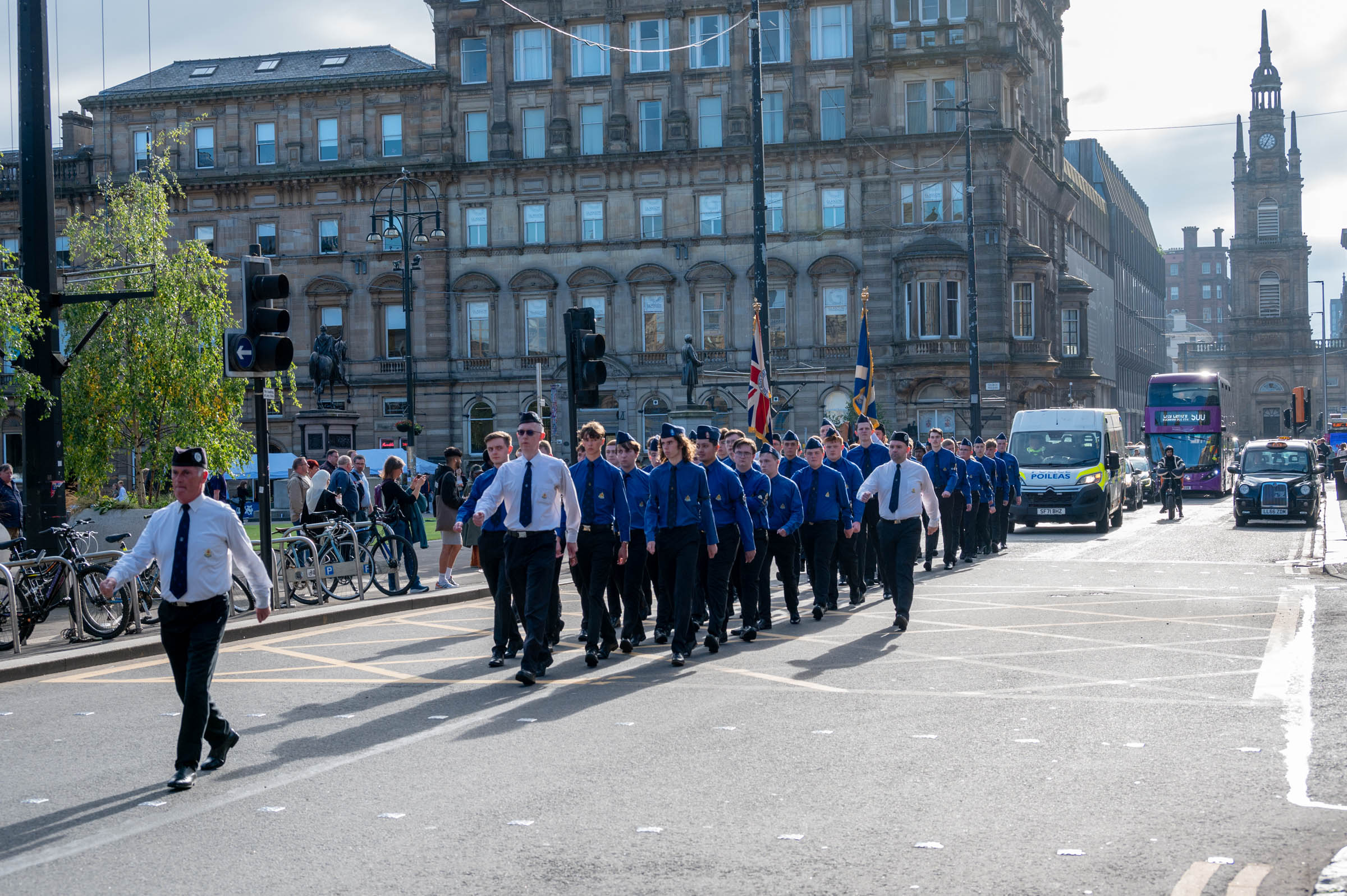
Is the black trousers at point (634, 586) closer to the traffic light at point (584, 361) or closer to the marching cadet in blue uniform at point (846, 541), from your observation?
the marching cadet in blue uniform at point (846, 541)

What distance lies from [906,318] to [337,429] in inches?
919

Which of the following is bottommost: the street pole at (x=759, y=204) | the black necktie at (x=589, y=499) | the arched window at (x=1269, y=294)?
the black necktie at (x=589, y=499)

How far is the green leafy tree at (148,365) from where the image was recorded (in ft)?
81.1

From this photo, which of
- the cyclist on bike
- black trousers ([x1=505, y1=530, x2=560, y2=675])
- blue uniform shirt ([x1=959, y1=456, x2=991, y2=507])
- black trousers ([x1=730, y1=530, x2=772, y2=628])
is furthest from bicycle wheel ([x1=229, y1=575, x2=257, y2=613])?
A: the cyclist on bike

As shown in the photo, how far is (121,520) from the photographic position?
61.9 feet

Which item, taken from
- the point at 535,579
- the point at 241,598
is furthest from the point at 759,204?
the point at 535,579

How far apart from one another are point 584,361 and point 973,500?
889 centimetres

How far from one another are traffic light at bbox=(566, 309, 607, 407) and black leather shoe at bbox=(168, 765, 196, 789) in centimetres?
914

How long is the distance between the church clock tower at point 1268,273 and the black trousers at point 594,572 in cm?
12288

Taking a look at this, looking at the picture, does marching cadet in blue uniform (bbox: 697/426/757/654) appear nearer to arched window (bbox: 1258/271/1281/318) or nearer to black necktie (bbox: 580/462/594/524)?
black necktie (bbox: 580/462/594/524)

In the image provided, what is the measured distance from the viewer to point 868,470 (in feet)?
63.4

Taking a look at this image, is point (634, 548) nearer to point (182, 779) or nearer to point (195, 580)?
point (195, 580)

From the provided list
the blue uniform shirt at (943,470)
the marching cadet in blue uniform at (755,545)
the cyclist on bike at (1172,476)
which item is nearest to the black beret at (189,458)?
the marching cadet in blue uniform at (755,545)

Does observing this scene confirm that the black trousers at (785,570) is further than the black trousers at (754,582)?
Yes
